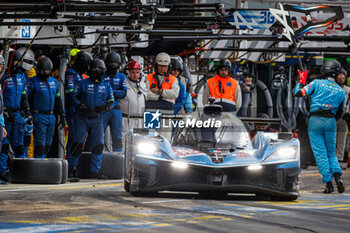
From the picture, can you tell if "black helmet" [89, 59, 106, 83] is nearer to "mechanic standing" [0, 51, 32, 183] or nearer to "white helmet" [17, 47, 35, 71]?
"white helmet" [17, 47, 35, 71]

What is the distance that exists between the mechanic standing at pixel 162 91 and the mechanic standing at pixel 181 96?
20 centimetres

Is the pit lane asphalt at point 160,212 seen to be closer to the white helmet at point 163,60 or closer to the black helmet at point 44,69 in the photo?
the black helmet at point 44,69

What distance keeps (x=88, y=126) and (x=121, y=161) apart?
31.5 inches

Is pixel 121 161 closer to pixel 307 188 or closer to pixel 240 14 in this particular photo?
pixel 307 188

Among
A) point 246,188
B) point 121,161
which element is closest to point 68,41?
point 121,161

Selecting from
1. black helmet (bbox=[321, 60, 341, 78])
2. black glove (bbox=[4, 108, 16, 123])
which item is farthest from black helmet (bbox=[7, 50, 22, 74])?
black helmet (bbox=[321, 60, 341, 78])

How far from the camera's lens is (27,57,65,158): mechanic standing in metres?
13.6

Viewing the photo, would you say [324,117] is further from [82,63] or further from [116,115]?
[82,63]

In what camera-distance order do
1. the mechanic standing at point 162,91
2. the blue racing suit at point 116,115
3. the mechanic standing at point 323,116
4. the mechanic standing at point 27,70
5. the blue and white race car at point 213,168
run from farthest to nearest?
the mechanic standing at point 162,91 → the blue racing suit at point 116,115 → the mechanic standing at point 27,70 → the mechanic standing at point 323,116 → the blue and white race car at point 213,168

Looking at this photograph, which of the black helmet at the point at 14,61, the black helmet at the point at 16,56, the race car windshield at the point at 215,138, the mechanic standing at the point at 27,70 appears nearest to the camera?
the race car windshield at the point at 215,138

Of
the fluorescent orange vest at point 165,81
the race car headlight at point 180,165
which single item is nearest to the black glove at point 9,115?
the fluorescent orange vest at point 165,81

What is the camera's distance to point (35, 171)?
1235 centimetres

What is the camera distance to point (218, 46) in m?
20.7

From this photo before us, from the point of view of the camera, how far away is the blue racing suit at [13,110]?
12.9m
